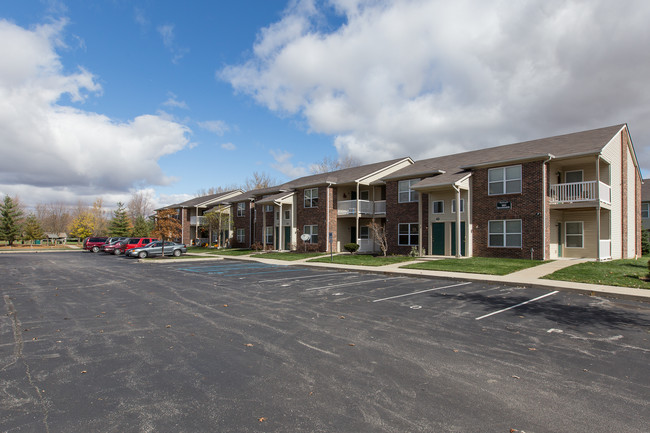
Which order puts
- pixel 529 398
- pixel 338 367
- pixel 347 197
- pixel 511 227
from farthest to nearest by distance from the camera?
pixel 347 197 → pixel 511 227 → pixel 338 367 → pixel 529 398

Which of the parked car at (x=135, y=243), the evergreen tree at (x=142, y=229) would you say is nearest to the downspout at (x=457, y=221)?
the parked car at (x=135, y=243)

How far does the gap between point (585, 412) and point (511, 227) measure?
18693mm

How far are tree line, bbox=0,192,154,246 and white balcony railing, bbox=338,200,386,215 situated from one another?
1767 inches

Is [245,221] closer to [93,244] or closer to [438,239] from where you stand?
[93,244]

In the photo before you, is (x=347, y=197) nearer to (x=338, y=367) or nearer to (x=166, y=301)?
(x=166, y=301)

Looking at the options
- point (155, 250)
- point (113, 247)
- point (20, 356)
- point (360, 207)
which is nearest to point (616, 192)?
point (360, 207)

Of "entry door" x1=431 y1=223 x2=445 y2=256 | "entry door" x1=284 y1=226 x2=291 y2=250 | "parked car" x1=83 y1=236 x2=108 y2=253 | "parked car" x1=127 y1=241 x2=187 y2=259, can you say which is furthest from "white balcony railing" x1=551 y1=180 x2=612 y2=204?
"parked car" x1=83 y1=236 x2=108 y2=253

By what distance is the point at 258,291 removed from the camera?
12.3 metres

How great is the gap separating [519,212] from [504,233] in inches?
58.2

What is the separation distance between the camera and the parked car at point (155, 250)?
1224 inches

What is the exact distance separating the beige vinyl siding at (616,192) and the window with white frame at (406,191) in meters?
10.9

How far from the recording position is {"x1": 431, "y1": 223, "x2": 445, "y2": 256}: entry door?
928 inches

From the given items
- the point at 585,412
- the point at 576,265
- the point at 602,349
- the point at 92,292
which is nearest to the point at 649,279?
the point at 576,265

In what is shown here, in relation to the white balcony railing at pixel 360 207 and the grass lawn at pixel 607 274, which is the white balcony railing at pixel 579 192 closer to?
the grass lawn at pixel 607 274
